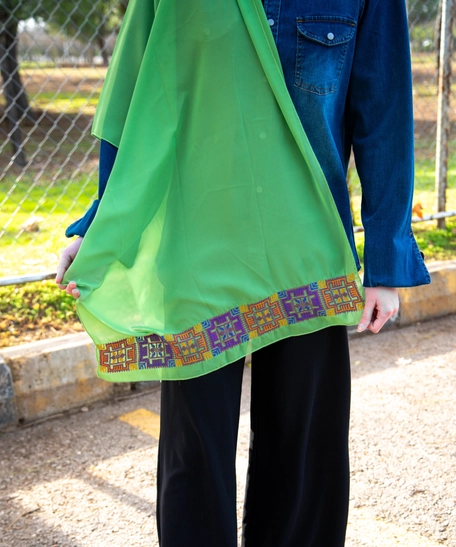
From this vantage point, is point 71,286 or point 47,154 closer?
point 71,286

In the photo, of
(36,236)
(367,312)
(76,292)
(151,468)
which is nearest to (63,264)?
(76,292)

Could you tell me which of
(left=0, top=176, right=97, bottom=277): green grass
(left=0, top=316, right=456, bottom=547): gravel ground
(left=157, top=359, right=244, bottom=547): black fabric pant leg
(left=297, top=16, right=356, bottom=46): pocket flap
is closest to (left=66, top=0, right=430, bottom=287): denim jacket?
(left=297, top=16, right=356, bottom=46): pocket flap

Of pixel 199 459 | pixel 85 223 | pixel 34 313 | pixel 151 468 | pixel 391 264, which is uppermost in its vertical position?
pixel 85 223

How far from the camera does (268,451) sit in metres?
1.83

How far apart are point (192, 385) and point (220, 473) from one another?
24cm

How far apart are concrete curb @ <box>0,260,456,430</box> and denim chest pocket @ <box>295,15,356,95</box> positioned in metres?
2.03

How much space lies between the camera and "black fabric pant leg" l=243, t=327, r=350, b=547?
1.70m

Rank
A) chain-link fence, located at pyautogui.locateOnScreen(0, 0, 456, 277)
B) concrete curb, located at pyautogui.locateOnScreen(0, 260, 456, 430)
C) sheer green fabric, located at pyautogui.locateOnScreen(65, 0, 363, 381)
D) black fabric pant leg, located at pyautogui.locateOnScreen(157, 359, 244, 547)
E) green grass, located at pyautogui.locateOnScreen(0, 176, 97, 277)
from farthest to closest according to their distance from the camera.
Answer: chain-link fence, located at pyautogui.locateOnScreen(0, 0, 456, 277)
green grass, located at pyautogui.locateOnScreen(0, 176, 97, 277)
concrete curb, located at pyautogui.locateOnScreen(0, 260, 456, 430)
black fabric pant leg, located at pyautogui.locateOnScreen(157, 359, 244, 547)
sheer green fabric, located at pyautogui.locateOnScreen(65, 0, 363, 381)

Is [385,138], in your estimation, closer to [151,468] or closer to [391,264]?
[391,264]

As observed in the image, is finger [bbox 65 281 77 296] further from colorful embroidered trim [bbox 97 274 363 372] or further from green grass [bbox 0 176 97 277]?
green grass [bbox 0 176 97 277]

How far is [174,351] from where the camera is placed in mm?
1500

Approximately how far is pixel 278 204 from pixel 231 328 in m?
0.29

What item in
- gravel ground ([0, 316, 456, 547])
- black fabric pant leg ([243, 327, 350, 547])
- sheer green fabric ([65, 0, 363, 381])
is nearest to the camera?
sheer green fabric ([65, 0, 363, 381])

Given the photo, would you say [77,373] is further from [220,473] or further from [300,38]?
[300,38]
